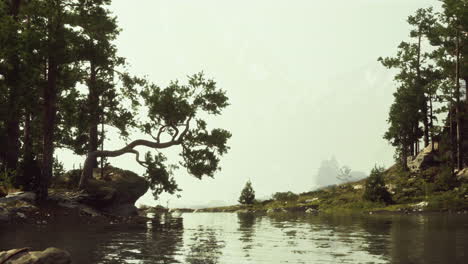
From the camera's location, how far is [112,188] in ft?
129

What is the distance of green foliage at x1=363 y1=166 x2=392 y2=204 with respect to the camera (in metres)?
55.9

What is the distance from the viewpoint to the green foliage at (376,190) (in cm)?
5594

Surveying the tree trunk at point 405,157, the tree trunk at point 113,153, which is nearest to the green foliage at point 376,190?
the tree trunk at point 405,157

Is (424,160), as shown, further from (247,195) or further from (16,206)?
(16,206)

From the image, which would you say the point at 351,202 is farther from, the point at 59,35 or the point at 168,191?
the point at 59,35

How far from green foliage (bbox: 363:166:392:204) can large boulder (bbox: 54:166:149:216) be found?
29.4m

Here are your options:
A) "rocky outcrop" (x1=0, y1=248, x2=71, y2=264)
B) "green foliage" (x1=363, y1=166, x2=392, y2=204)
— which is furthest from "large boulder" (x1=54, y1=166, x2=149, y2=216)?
"green foliage" (x1=363, y1=166, x2=392, y2=204)

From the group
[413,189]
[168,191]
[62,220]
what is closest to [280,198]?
[413,189]

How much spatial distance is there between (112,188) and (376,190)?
3355 centimetres

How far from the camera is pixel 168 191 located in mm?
41094

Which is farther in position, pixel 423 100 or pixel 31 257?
pixel 423 100

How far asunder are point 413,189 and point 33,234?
158 ft

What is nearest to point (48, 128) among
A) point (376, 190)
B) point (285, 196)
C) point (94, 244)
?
point (94, 244)

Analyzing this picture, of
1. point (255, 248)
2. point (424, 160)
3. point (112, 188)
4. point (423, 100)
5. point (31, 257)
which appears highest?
point (423, 100)
